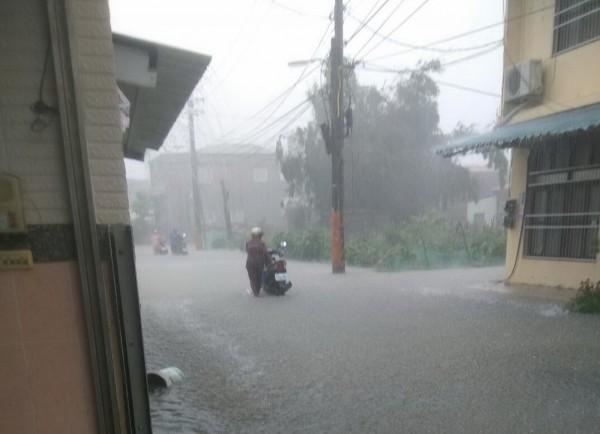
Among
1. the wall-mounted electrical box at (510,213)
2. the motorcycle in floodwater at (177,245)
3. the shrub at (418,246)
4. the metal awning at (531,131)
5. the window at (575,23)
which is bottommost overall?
the motorcycle in floodwater at (177,245)

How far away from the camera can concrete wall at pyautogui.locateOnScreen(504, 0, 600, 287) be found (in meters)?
6.46

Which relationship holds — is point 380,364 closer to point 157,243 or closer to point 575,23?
point 575,23

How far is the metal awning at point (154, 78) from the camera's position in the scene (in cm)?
256

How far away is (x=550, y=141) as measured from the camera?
22.7 feet

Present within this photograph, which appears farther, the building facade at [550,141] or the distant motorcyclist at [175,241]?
the distant motorcyclist at [175,241]

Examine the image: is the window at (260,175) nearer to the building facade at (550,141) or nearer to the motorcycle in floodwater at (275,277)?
the motorcycle in floodwater at (275,277)

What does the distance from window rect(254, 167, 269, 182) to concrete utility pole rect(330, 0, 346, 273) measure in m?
22.7

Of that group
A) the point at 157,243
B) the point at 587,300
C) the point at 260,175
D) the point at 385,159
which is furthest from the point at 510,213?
the point at 260,175

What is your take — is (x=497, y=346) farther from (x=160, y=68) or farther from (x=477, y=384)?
(x=160, y=68)

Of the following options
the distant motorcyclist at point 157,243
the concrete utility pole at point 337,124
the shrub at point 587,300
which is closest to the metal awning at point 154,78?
the shrub at point 587,300

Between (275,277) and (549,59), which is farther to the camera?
(275,277)

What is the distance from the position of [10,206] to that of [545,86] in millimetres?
Result: 8135

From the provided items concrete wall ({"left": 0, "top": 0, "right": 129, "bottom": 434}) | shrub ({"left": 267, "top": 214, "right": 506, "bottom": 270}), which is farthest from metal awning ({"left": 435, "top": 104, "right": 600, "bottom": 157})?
shrub ({"left": 267, "top": 214, "right": 506, "bottom": 270})

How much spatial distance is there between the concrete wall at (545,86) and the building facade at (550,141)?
2 centimetres
